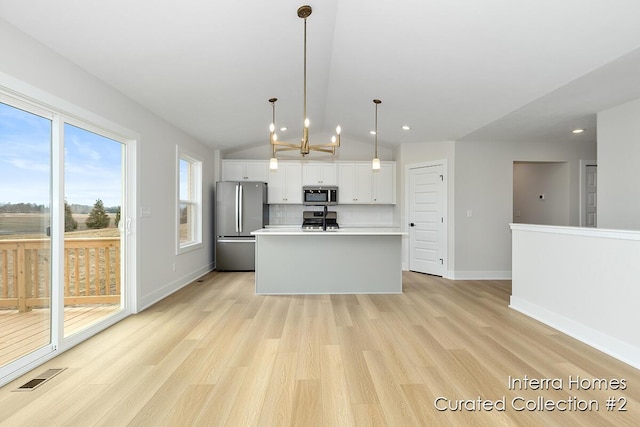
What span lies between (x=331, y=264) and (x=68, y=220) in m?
2.97

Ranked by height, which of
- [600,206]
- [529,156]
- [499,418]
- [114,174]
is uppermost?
[529,156]

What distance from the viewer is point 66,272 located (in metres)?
2.84

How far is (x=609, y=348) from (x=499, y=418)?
157 centimetres

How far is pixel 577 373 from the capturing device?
2.20m

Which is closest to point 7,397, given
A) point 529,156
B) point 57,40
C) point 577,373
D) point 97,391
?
point 97,391

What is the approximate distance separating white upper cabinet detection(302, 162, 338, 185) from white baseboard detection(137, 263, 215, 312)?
262 centimetres

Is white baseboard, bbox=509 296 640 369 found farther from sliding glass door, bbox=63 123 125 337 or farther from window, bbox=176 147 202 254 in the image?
window, bbox=176 147 202 254

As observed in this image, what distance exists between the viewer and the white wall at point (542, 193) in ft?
17.9

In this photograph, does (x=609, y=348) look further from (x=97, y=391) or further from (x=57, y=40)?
(x=57, y=40)

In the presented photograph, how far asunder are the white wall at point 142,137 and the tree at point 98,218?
323mm

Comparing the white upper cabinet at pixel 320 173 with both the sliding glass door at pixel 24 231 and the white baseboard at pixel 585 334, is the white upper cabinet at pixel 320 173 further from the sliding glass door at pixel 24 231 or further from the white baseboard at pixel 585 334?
the sliding glass door at pixel 24 231

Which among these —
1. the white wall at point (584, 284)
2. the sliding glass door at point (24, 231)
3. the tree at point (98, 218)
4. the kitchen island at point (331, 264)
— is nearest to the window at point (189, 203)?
the tree at point (98, 218)

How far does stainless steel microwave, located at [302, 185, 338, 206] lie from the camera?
20.2 feet

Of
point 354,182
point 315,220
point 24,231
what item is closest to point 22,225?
point 24,231
